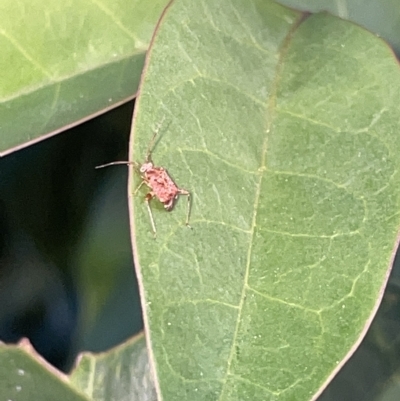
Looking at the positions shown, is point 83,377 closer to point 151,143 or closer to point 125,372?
point 125,372

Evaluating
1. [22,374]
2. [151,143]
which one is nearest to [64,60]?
[151,143]

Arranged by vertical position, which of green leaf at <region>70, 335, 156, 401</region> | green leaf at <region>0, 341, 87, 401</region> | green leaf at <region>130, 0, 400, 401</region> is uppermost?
green leaf at <region>130, 0, 400, 401</region>

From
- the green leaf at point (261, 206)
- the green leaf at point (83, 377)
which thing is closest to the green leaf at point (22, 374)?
the green leaf at point (83, 377)

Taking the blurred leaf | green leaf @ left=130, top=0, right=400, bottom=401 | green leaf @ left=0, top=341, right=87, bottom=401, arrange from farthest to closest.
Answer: the blurred leaf → green leaf @ left=0, top=341, right=87, bottom=401 → green leaf @ left=130, top=0, right=400, bottom=401

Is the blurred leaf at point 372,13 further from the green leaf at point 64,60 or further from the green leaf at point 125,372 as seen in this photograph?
the green leaf at point 125,372

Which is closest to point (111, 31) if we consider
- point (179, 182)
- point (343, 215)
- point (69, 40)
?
point (69, 40)

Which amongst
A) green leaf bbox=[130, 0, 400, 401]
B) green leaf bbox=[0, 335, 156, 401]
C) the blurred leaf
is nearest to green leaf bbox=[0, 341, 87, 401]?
green leaf bbox=[0, 335, 156, 401]

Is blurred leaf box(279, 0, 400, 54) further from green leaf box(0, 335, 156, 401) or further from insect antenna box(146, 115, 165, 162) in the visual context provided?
green leaf box(0, 335, 156, 401)
